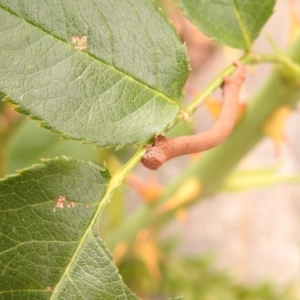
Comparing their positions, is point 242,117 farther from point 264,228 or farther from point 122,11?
point 264,228

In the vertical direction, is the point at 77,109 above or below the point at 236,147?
below

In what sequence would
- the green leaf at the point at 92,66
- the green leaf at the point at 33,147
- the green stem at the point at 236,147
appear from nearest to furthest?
the green leaf at the point at 92,66 → the green stem at the point at 236,147 → the green leaf at the point at 33,147

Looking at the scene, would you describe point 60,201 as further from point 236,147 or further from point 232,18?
point 236,147

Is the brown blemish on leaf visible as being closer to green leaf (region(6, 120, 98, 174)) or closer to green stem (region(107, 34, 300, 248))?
green stem (region(107, 34, 300, 248))

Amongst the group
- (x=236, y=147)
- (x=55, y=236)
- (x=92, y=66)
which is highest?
(x=236, y=147)

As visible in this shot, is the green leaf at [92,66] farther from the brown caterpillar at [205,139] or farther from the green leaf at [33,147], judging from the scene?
the green leaf at [33,147]

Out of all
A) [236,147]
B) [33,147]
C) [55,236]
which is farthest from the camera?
[33,147]

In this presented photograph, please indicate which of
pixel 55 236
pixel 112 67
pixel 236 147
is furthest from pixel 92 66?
pixel 236 147

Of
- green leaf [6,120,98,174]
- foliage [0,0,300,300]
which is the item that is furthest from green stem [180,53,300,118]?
green leaf [6,120,98,174]

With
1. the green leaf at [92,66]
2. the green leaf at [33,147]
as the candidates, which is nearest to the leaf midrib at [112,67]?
the green leaf at [92,66]
